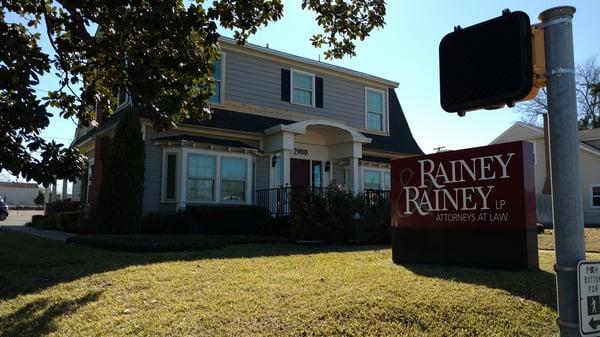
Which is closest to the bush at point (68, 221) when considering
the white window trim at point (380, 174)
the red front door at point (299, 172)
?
the red front door at point (299, 172)

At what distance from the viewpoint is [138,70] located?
6.61 meters

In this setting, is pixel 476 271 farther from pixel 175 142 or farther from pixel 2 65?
pixel 175 142

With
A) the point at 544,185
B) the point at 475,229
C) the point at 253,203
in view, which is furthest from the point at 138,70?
the point at 544,185

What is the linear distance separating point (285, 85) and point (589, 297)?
1734cm

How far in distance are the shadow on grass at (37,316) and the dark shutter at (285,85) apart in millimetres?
13389

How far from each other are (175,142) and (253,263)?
8147 mm

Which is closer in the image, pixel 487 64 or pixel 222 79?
pixel 487 64

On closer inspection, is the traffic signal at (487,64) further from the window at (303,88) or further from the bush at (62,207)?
the bush at (62,207)

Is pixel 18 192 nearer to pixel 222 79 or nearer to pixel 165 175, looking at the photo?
pixel 222 79

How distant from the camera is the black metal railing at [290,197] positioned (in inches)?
559

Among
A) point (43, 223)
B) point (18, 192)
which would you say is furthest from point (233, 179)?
point (18, 192)

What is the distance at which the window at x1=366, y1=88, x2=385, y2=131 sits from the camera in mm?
21703

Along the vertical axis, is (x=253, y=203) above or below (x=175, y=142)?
below

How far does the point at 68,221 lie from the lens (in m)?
18.5
